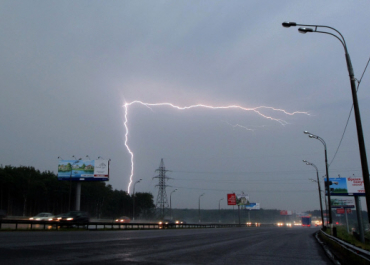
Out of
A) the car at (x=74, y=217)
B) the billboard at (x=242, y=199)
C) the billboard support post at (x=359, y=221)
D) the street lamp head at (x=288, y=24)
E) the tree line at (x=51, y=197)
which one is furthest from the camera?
the billboard at (x=242, y=199)

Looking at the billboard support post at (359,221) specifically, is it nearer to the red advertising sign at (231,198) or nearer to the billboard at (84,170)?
the billboard at (84,170)

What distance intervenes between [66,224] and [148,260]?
27547 millimetres

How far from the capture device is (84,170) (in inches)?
2685

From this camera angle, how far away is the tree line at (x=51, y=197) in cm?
8462

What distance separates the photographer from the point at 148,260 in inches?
415

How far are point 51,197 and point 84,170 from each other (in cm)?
3399

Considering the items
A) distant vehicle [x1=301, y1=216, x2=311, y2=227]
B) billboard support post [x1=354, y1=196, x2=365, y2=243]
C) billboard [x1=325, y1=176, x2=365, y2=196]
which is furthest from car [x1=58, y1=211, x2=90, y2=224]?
distant vehicle [x1=301, y1=216, x2=311, y2=227]

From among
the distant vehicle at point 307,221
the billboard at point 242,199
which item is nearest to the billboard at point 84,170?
the billboard at point 242,199

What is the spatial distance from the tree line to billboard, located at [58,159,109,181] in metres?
3.78

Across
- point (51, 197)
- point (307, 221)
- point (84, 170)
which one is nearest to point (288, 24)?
point (84, 170)

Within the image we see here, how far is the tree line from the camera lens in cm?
8462

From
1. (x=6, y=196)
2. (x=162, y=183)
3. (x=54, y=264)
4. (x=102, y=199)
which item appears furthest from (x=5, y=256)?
(x=102, y=199)

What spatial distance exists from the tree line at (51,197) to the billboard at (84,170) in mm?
→ 3778

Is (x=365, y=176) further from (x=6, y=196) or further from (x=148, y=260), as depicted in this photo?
(x=6, y=196)
